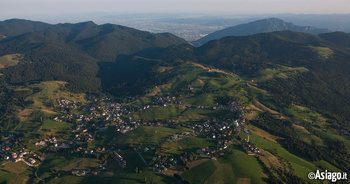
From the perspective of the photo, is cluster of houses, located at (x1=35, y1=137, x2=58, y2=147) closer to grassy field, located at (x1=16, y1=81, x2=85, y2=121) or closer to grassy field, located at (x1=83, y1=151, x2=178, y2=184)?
grassy field, located at (x1=16, y1=81, x2=85, y2=121)

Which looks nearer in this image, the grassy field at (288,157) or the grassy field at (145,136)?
the grassy field at (288,157)

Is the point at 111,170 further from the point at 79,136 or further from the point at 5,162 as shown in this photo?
the point at 5,162

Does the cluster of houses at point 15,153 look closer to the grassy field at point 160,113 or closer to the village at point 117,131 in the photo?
the village at point 117,131

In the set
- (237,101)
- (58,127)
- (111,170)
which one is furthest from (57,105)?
(237,101)

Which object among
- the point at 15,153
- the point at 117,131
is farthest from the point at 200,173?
the point at 15,153

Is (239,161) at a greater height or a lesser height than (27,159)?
greater

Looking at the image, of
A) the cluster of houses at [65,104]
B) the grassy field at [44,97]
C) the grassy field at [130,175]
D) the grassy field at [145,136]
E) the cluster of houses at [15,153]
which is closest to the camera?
the grassy field at [130,175]

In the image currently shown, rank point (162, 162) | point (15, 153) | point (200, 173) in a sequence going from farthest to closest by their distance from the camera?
point (15, 153) → point (162, 162) → point (200, 173)

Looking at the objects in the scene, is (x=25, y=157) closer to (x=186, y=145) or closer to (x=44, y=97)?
(x=186, y=145)

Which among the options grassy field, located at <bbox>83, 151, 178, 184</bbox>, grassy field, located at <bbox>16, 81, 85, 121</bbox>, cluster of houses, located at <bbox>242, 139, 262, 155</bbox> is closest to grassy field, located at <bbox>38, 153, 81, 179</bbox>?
grassy field, located at <bbox>83, 151, 178, 184</bbox>

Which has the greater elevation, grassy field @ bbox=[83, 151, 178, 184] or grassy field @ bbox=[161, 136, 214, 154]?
grassy field @ bbox=[161, 136, 214, 154]

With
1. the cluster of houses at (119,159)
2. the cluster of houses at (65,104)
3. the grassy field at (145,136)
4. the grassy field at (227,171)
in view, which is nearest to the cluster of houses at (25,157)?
the cluster of houses at (119,159)
